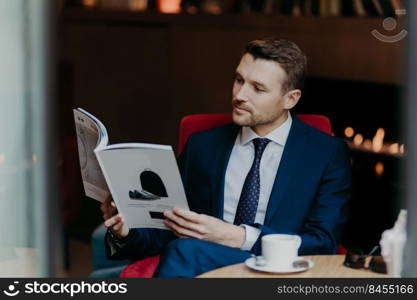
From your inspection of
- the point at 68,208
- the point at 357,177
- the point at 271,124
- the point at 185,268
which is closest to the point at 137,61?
the point at 68,208

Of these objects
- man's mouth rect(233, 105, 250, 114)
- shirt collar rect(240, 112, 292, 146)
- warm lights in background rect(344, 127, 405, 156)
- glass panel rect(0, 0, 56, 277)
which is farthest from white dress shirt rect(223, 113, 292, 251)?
warm lights in background rect(344, 127, 405, 156)

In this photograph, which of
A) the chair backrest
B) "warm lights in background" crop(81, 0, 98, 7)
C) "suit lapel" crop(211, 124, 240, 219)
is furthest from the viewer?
"warm lights in background" crop(81, 0, 98, 7)

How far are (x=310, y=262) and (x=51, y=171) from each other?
75cm

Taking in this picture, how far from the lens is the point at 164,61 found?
612 centimetres

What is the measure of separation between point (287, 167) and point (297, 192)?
9 centimetres

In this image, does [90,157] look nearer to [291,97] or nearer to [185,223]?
[185,223]

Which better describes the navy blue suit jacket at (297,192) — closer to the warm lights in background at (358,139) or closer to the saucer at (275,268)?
the saucer at (275,268)

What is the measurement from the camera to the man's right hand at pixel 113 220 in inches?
105

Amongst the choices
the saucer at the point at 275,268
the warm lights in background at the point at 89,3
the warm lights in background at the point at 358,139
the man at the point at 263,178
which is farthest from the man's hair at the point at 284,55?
the warm lights in background at the point at 89,3

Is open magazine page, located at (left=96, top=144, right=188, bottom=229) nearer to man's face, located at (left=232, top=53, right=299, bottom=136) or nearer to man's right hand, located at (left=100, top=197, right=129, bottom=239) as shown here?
man's right hand, located at (left=100, top=197, right=129, bottom=239)

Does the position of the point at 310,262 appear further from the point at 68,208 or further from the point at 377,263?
the point at 68,208

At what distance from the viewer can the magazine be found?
2.47 meters

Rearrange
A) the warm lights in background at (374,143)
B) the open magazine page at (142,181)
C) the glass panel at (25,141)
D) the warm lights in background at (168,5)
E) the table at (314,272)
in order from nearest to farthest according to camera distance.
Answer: the glass panel at (25,141), the table at (314,272), the open magazine page at (142,181), the warm lights in background at (374,143), the warm lights in background at (168,5)

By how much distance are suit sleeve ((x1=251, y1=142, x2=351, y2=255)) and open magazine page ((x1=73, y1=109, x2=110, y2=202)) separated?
0.48 m
